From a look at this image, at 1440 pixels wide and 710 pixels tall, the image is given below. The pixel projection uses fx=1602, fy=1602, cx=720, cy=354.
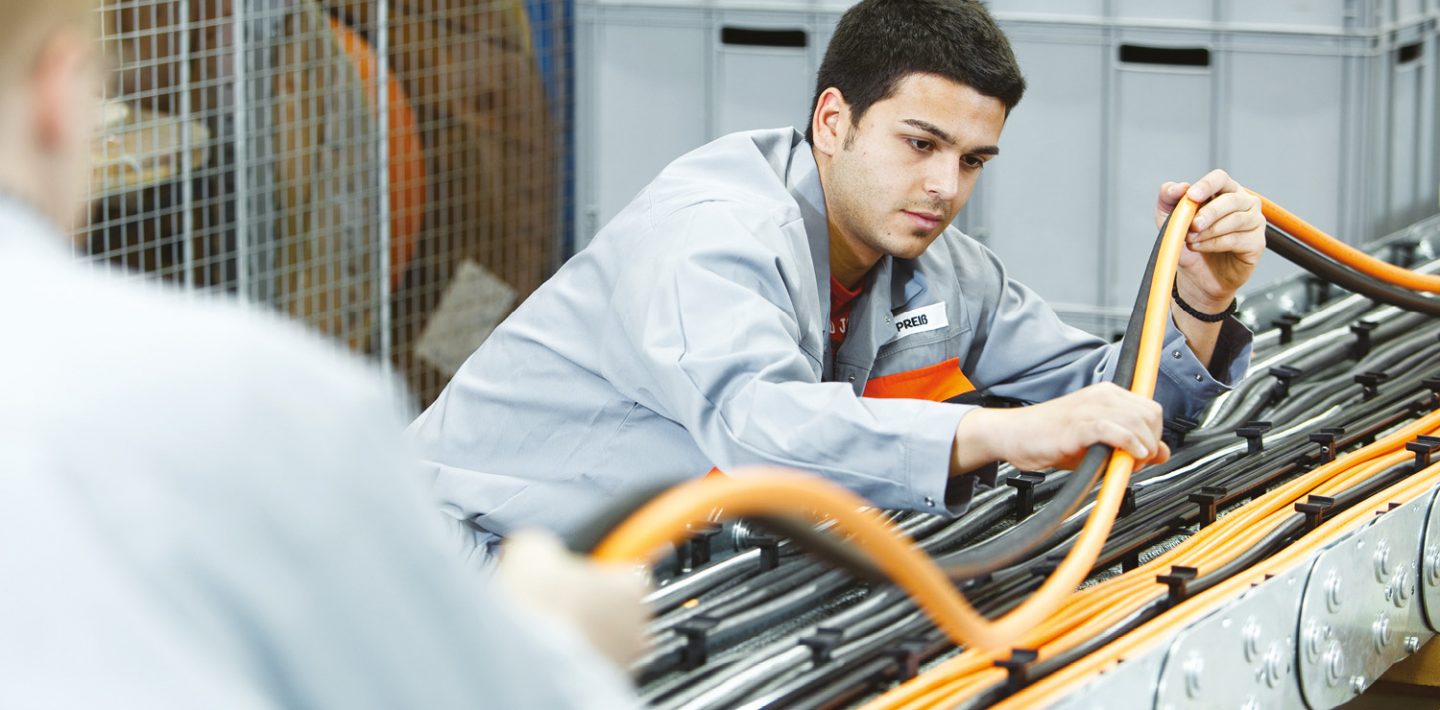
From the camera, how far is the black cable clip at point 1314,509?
1.69 m

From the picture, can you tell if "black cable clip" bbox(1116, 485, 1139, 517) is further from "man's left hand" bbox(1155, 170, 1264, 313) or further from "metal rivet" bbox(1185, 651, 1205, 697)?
"metal rivet" bbox(1185, 651, 1205, 697)

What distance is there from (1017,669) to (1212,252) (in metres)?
0.92

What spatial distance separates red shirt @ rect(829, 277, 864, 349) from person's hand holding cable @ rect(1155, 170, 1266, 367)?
0.41 metres

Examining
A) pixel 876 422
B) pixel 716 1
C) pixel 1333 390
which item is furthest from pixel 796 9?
pixel 876 422

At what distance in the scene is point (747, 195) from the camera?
1883mm

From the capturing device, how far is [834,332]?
213 centimetres

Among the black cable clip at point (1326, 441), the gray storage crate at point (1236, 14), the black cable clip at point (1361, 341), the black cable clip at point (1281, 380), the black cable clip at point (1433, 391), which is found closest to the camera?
the black cable clip at point (1326, 441)

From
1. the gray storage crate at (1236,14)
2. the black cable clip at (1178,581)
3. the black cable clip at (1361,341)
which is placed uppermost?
the gray storage crate at (1236,14)

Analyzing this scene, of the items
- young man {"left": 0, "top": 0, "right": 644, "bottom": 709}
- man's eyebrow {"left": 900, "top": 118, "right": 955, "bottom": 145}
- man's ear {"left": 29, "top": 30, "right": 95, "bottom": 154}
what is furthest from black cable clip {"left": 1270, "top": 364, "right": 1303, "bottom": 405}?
man's ear {"left": 29, "top": 30, "right": 95, "bottom": 154}

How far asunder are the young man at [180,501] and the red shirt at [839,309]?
145 centimetres

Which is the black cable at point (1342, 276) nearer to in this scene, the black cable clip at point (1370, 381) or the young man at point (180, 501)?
the black cable clip at point (1370, 381)

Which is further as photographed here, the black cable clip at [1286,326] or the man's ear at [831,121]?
the black cable clip at [1286,326]

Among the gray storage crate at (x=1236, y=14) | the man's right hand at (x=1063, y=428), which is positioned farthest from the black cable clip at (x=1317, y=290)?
the man's right hand at (x=1063, y=428)

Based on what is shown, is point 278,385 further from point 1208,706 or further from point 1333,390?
point 1333,390
